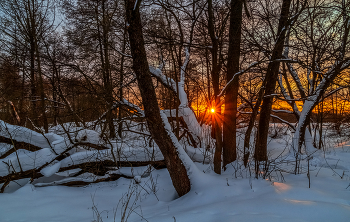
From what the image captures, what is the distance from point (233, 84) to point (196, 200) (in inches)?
116

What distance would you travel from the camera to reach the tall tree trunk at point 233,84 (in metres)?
4.78

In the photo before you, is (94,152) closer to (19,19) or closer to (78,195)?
(78,195)

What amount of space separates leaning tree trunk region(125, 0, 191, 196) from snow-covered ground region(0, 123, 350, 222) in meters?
0.40

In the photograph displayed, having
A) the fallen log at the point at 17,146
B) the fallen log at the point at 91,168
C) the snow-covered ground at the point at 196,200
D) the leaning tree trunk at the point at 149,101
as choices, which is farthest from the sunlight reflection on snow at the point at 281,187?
the fallen log at the point at 17,146

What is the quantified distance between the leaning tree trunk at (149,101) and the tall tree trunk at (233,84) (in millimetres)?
1759

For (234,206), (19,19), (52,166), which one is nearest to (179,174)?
(234,206)

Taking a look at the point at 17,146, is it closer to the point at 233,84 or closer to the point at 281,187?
the point at 233,84

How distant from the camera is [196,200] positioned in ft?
11.3

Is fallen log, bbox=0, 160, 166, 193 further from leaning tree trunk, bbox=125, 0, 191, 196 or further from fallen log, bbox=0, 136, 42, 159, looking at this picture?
leaning tree trunk, bbox=125, 0, 191, 196

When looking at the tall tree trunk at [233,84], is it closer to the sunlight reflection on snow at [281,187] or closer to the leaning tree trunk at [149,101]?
the sunlight reflection on snow at [281,187]

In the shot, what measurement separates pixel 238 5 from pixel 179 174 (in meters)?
4.25

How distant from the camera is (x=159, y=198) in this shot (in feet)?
13.7

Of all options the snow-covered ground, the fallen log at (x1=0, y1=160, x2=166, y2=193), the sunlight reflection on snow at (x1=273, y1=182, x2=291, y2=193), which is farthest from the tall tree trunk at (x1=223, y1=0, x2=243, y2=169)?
the fallen log at (x1=0, y1=160, x2=166, y2=193)

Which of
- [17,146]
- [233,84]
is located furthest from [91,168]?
[233,84]
